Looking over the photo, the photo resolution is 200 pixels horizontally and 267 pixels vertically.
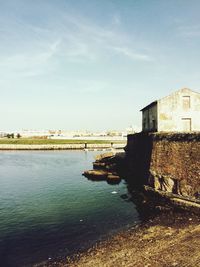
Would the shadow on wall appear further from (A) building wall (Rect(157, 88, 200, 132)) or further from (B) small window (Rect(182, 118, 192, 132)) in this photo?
(B) small window (Rect(182, 118, 192, 132))

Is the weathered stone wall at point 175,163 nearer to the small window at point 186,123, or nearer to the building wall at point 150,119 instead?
the building wall at point 150,119

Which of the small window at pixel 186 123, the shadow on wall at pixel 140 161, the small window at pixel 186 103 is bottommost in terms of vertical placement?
the shadow on wall at pixel 140 161

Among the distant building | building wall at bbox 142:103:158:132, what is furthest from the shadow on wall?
the distant building

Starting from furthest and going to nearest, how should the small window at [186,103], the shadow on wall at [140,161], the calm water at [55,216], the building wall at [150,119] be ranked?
1. the building wall at [150,119]
2. the small window at [186,103]
3. the shadow on wall at [140,161]
4. the calm water at [55,216]

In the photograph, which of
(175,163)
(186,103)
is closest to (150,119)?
(186,103)

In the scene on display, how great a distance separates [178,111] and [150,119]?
5.16 m

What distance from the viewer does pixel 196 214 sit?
877 inches

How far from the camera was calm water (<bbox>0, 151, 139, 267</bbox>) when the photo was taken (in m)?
18.4

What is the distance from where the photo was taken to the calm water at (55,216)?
726 inches

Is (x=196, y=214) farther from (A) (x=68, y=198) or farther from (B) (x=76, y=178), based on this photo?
(B) (x=76, y=178)

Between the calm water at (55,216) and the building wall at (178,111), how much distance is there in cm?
971

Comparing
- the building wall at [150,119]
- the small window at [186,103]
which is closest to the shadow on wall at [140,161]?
the building wall at [150,119]

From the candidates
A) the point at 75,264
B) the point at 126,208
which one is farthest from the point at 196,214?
the point at 75,264

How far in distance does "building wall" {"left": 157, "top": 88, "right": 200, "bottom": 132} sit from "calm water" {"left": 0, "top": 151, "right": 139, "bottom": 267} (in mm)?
9706
